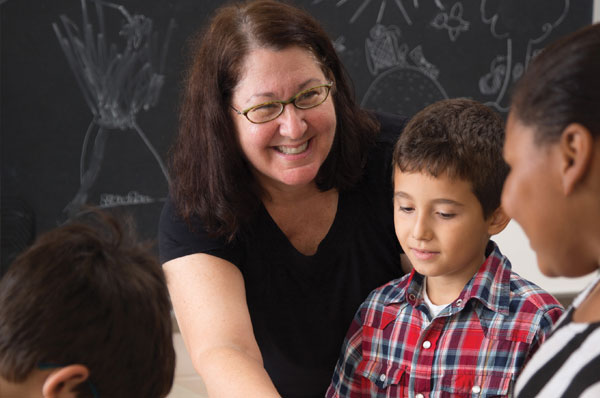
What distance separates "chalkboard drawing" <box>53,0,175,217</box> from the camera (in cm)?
292

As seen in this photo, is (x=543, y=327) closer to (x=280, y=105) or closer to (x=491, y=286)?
(x=491, y=286)

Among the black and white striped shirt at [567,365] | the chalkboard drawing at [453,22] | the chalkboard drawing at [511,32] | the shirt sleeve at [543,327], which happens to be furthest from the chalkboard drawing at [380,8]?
the black and white striped shirt at [567,365]

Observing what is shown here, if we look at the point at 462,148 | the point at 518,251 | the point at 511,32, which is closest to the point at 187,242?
the point at 462,148

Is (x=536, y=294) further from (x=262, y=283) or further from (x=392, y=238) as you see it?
(x=262, y=283)

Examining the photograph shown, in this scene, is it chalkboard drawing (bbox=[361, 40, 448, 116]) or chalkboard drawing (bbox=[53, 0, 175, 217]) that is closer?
chalkboard drawing (bbox=[53, 0, 175, 217])

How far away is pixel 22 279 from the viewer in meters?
0.96

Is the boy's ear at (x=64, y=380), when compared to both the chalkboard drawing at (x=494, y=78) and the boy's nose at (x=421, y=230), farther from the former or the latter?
the chalkboard drawing at (x=494, y=78)

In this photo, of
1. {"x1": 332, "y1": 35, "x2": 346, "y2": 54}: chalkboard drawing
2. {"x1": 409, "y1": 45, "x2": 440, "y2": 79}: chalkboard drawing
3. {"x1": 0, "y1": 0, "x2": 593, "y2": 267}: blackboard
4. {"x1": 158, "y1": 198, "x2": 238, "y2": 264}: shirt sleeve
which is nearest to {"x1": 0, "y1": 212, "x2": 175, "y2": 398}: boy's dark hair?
{"x1": 158, "y1": 198, "x2": 238, "y2": 264}: shirt sleeve

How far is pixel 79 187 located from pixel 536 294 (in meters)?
2.05

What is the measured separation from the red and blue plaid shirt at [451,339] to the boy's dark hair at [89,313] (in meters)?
0.67

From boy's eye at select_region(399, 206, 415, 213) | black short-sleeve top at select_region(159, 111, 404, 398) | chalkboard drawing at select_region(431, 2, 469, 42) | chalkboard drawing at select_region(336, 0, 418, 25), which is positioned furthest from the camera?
chalkboard drawing at select_region(431, 2, 469, 42)

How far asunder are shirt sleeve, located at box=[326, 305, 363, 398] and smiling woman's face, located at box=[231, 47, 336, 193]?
37cm

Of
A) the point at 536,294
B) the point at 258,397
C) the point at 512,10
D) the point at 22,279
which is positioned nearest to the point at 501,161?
the point at 536,294

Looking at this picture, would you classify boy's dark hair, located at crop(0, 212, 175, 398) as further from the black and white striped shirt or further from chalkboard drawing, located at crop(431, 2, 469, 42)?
chalkboard drawing, located at crop(431, 2, 469, 42)
